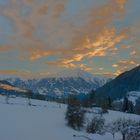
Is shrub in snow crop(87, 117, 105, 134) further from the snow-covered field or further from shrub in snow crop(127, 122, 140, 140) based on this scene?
shrub in snow crop(127, 122, 140, 140)

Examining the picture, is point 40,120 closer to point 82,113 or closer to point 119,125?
point 82,113

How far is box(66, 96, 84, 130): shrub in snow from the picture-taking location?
75562 millimetres

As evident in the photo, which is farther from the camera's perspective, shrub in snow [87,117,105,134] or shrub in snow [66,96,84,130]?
shrub in snow [66,96,84,130]

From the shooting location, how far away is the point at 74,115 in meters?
77.5

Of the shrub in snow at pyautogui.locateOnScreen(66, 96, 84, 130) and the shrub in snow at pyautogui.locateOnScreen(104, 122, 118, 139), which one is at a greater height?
the shrub in snow at pyautogui.locateOnScreen(66, 96, 84, 130)

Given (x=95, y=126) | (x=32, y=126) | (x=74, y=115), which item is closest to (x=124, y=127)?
(x=95, y=126)

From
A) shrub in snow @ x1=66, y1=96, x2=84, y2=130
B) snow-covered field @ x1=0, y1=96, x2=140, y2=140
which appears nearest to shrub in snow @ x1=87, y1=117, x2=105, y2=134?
shrub in snow @ x1=66, y1=96, x2=84, y2=130

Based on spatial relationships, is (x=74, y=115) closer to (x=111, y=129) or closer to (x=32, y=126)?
(x=111, y=129)

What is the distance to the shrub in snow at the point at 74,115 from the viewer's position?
75.6 meters

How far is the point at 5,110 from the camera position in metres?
82.7

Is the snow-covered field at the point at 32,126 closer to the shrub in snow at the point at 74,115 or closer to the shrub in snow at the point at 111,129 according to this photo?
the shrub in snow at the point at 111,129

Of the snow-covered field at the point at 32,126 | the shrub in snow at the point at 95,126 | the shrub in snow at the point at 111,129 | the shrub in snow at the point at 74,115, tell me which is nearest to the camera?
the snow-covered field at the point at 32,126

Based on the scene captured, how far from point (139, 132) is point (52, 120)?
76.7 ft

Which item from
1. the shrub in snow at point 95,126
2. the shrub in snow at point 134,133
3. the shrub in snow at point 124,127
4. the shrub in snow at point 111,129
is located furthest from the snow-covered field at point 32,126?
the shrub in snow at point 134,133
